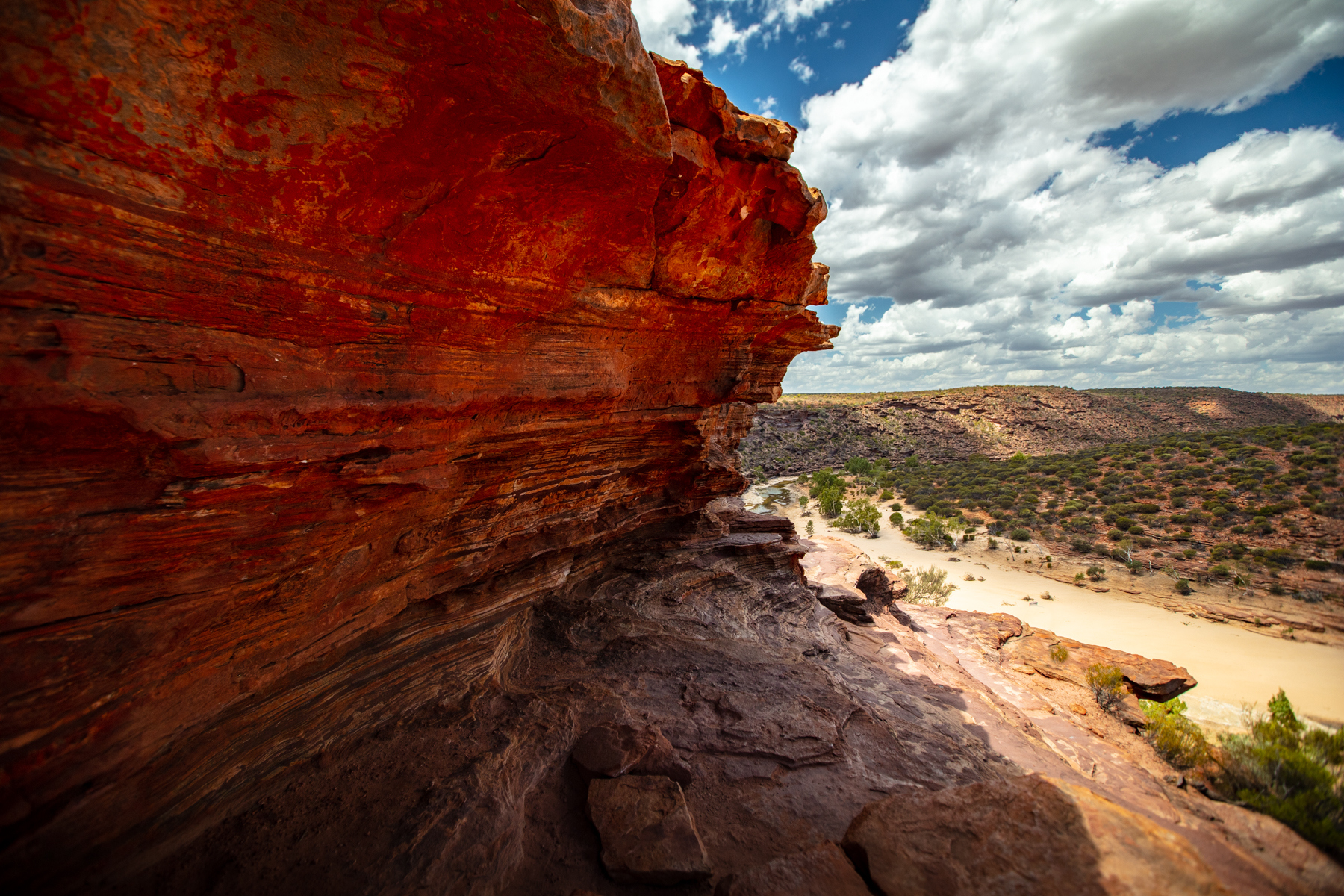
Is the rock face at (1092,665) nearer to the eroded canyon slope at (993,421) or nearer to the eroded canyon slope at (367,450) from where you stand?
the eroded canyon slope at (367,450)

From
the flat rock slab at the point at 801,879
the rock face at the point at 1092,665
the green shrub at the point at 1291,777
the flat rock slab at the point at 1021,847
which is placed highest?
the flat rock slab at the point at 1021,847

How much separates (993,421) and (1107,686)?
66.1 meters

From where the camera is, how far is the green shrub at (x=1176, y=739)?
9914 millimetres

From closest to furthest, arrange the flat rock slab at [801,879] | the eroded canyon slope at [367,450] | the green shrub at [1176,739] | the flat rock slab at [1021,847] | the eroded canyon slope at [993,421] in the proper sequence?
the eroded canyon slope at [367,450] < the flat rock slab at [1021,847] < the flat rock slab at [801,879] < the green shrub at [1176,739] < the eroded canyon slope at [993,421]

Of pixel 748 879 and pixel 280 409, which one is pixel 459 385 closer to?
pixel 280 409

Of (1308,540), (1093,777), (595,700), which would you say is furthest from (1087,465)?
(595,700)

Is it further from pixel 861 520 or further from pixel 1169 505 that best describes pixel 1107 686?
pixel 1169 505

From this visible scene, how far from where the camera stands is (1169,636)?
2164 cm

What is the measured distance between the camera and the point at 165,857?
461cm

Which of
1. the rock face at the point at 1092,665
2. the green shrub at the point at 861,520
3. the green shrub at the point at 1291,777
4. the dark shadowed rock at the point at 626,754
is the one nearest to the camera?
the dark shadowed rock at the point at 626,754

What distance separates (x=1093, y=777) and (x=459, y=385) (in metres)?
13.1

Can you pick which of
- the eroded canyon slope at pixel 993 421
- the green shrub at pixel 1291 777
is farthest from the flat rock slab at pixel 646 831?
the eroded canyon slope at pixel 993 421

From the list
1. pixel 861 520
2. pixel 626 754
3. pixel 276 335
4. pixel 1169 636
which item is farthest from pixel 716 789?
pixel 861 520

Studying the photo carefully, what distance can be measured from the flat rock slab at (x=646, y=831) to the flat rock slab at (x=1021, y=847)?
1667mm
